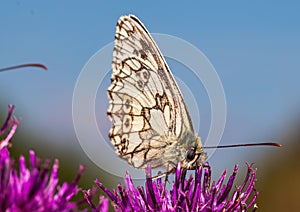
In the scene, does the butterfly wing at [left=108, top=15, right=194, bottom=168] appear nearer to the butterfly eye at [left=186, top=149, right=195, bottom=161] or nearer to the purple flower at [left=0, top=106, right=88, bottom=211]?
the butterfly eye at [left=186, top=149, right=195, bottom=161]

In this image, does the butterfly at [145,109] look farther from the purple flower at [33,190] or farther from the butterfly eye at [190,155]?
the purple flower at [33,190]

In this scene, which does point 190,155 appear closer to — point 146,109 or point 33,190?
point 146,109

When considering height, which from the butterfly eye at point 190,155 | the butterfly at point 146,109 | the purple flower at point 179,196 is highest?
the butterfly at point 146,109

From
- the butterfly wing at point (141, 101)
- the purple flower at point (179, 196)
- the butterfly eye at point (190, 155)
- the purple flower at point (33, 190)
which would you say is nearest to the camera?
the purple flower at point (33, 190)

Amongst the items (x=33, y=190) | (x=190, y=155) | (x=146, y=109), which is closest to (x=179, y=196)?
(x=190, y=155)

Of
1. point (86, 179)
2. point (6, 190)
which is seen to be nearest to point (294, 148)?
point (86, 179)

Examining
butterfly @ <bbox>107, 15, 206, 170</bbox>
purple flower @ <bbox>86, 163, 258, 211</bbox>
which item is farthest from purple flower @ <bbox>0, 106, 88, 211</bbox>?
butterfly @ <bbox>107, 15, 206, 170</bbox>

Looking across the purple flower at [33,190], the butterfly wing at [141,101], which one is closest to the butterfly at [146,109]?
the butterfly wing at [141,101]
